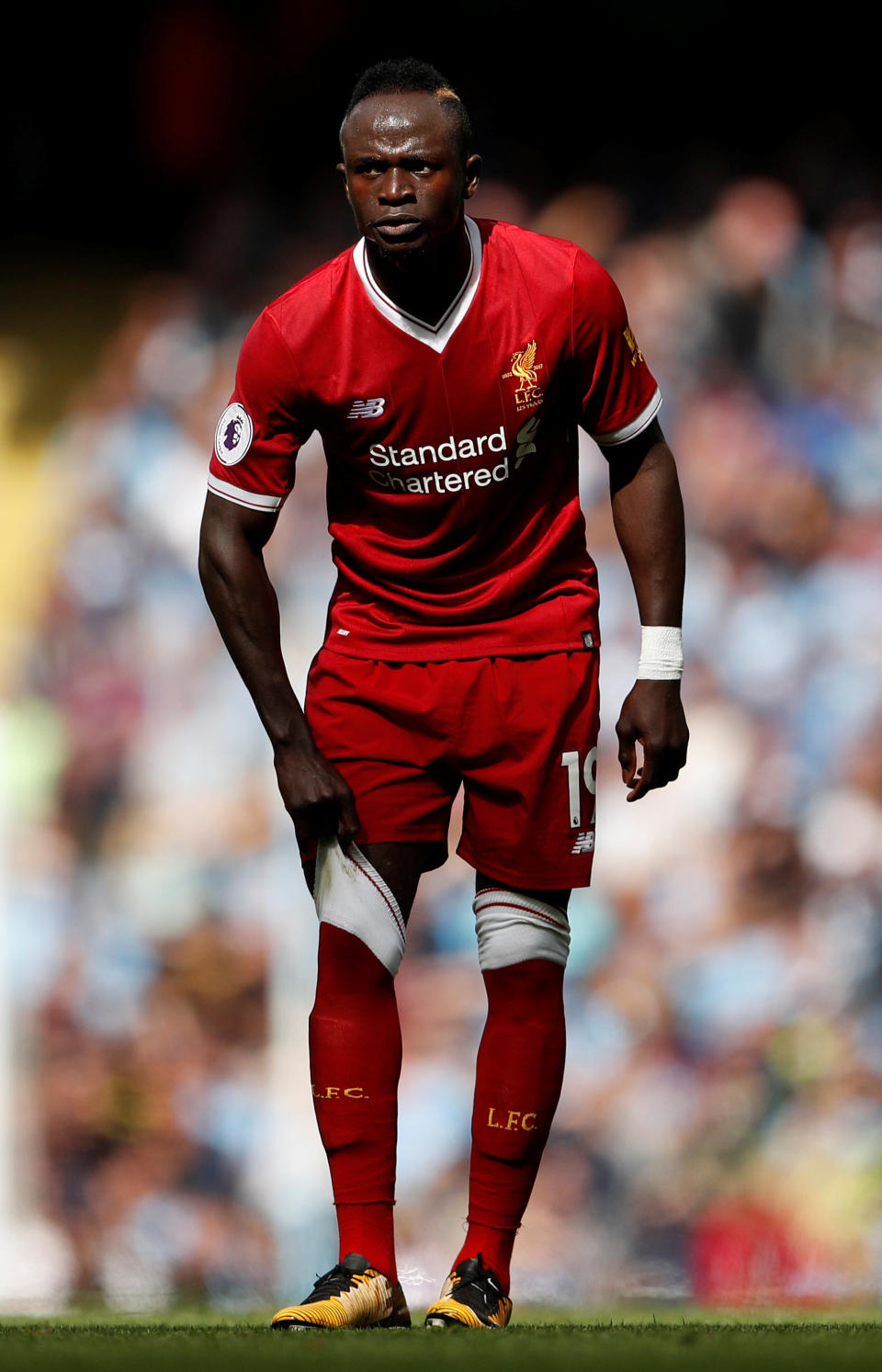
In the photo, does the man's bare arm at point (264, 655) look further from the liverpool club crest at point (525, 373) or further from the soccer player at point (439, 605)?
the liverpool club crest at point (525, 373)

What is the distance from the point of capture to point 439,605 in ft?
9.72

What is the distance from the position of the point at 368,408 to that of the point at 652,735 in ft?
2.07

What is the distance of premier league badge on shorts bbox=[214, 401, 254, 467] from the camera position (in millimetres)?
2934

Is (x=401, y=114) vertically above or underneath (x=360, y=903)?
above

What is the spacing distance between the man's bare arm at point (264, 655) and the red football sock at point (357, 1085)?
0.60ft

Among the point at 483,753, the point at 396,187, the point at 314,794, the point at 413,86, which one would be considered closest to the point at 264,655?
the point at 314,794

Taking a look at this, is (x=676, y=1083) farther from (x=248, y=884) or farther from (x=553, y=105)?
(x=553, y=105)

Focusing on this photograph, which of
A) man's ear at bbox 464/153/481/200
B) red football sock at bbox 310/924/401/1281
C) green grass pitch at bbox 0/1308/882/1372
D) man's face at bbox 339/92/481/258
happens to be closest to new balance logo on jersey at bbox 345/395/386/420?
man's face at bbox 339/92/481/258

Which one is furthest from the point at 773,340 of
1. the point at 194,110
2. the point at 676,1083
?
the point at 676,1083

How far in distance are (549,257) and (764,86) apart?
1605 mm

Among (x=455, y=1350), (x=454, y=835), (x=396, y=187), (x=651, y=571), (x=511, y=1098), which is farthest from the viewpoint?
(x=454, y=835)

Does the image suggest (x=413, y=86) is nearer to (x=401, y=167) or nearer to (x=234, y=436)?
(x=401, y=167)

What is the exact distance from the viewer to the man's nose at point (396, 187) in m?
2.79

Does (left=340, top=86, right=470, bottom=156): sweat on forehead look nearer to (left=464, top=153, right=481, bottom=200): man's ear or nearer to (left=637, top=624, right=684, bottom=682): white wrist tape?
(left=464, top=153, right=481, bottom=200): man's ear
